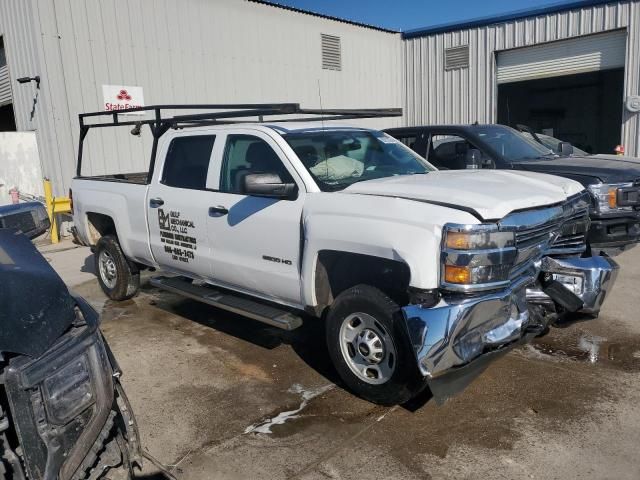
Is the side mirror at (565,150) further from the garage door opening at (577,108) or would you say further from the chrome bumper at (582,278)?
the garage door opening at (577,108)

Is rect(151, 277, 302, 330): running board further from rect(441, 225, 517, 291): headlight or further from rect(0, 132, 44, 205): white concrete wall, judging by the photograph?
rect(0, 132, 44, 205): white concrete wall

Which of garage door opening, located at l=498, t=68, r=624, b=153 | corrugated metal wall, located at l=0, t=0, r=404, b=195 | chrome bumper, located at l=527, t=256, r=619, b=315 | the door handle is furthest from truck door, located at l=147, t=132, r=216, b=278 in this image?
garage door opening, located at l=498, t=68, r=624, b=153

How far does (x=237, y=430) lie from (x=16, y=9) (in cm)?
1084

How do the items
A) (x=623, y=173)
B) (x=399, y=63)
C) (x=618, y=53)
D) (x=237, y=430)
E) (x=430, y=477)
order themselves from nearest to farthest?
1. (x=430, y=477)
2. (x=237, y=430)
3. (x=623, y=173)
4. (x=618, y=53)
5. (x=399, y=63)

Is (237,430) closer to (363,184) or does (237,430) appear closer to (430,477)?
(430,477)

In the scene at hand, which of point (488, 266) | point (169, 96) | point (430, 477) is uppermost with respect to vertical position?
point (169, 96)

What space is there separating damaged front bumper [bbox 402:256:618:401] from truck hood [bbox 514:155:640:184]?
2796mm

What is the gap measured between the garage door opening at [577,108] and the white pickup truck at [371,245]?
19.4 metres

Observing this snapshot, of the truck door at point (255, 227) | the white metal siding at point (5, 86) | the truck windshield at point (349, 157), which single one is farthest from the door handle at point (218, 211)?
the white metal siding at point (5, 86)

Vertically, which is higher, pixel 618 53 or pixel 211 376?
pixel 618 53

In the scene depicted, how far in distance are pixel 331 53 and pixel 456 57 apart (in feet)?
12.3

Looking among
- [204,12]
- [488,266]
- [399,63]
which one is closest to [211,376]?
[488,266]

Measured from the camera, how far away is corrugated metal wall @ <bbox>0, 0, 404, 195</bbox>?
11.2m

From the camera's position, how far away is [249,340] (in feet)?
17.5
